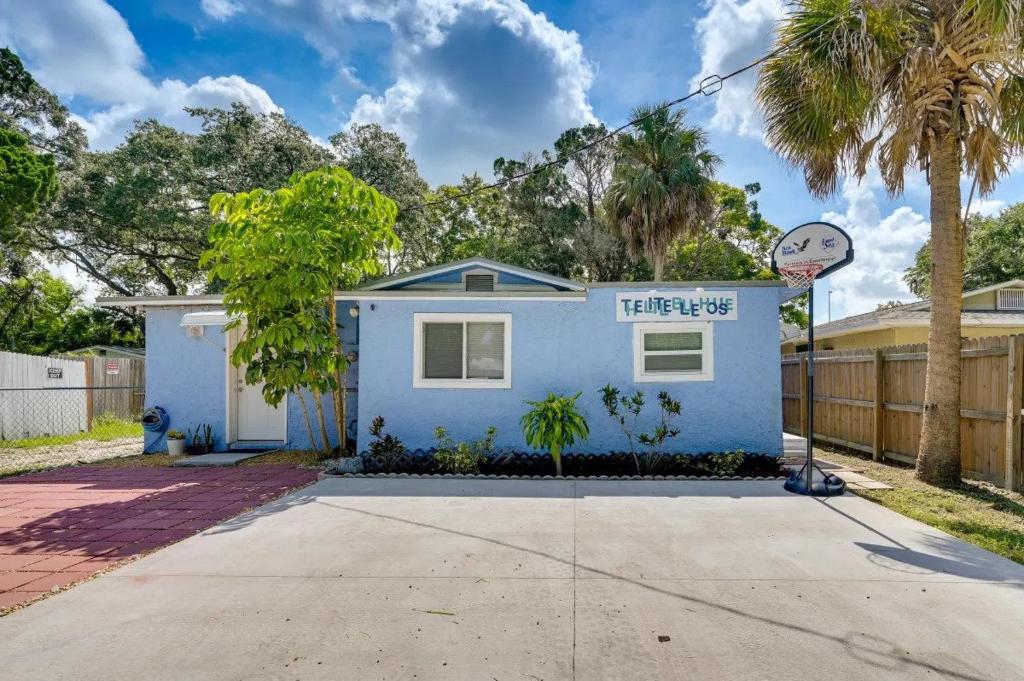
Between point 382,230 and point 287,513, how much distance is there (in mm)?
4384

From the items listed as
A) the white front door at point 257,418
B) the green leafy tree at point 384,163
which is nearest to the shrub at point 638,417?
the white front door at point 257,418

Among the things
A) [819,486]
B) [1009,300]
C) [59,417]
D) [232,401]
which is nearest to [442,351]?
[232,401]

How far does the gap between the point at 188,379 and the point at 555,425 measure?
6879mm

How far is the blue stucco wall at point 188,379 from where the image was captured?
9.78 meters

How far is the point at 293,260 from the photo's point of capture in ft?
24.6


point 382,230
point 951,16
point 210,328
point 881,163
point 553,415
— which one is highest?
point 951,16

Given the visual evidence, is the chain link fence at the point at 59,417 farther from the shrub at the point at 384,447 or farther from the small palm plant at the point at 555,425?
the small palm plant at the point at 555,425

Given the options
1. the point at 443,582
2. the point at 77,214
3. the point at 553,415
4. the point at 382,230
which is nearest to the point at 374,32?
the point at 382,230

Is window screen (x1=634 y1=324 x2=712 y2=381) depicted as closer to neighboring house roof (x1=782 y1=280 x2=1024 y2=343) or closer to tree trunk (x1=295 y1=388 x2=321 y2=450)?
tree trunk (x1=295 y1=388 x2=321 y2=450)

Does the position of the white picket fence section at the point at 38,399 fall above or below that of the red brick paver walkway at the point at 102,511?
above

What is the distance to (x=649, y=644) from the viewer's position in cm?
301

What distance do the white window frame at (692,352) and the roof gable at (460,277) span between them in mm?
1405

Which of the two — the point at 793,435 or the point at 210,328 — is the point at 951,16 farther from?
the point at 210,328

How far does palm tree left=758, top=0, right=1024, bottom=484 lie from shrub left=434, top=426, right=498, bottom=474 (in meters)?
5.81
